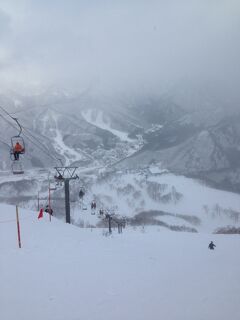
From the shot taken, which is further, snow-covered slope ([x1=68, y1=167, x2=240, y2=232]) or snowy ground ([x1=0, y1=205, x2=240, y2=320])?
snow-covered slope ([x1=68, y1=167, x2=240, y2=232])

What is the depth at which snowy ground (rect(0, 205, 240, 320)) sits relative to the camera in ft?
36.3

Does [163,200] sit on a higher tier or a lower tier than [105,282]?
lower

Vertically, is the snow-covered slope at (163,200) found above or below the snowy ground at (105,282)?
below

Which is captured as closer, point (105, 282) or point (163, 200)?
point (105, 282)

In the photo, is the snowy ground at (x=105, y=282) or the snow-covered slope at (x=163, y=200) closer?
the snowy ground at (x=105, y=282)

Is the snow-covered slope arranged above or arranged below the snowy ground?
below

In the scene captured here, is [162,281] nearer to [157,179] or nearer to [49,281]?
[49,281]

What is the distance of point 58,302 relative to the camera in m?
11.5

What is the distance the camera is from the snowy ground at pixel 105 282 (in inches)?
435

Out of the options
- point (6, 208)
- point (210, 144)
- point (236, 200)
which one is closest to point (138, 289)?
point (6, 208)

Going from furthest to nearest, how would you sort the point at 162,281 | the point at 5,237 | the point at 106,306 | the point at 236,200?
the point at 236,200
the point at 5,237
the point at 162,281
the point at 106,306

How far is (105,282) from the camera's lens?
1384 cm

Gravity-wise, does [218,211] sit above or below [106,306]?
below

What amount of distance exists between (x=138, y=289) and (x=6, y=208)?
20.3 m
